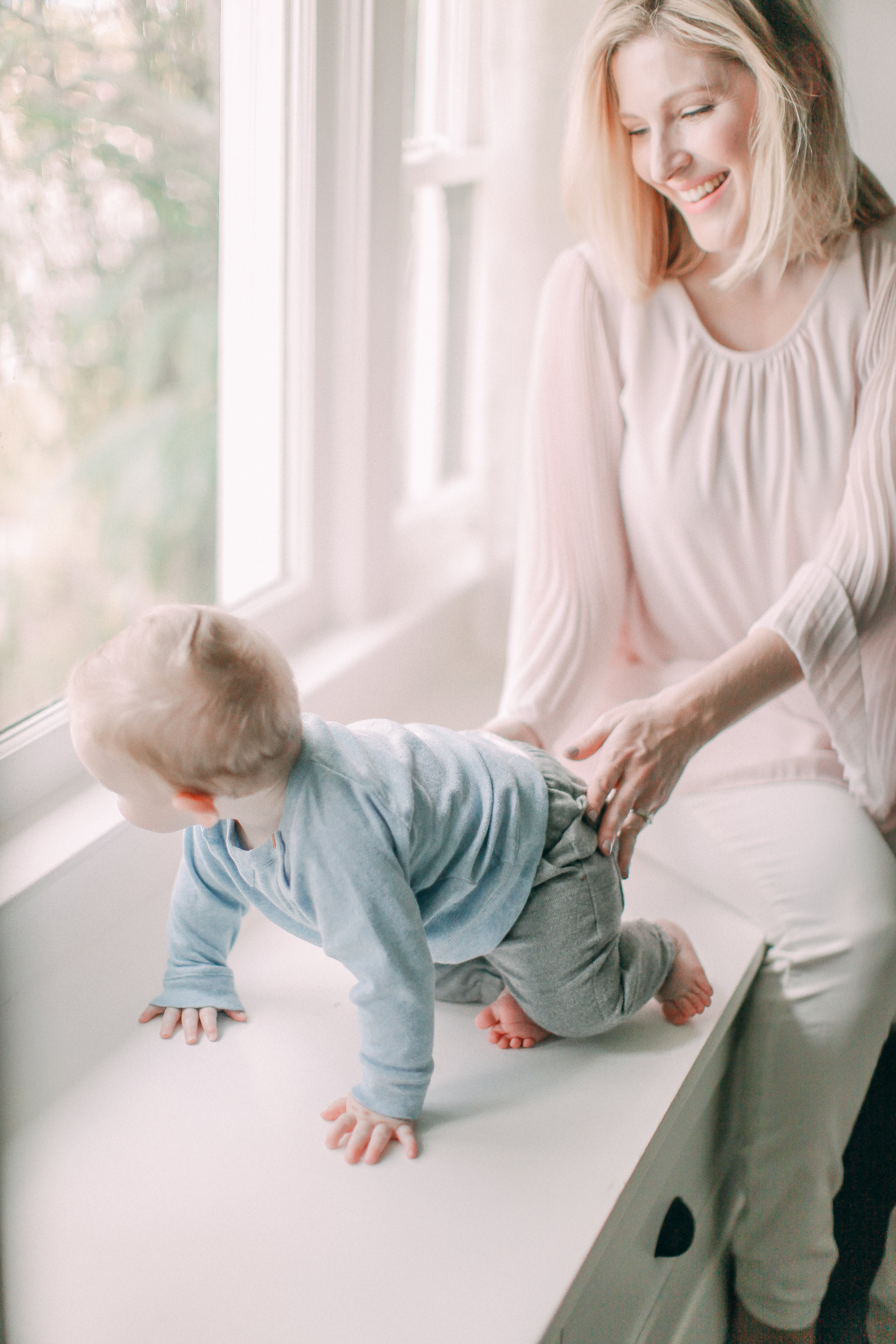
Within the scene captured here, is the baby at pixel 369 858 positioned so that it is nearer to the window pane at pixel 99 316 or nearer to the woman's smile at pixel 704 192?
the window pane at pixel 99 316

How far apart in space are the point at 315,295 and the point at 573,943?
72cm

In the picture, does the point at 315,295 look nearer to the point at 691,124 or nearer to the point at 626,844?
the point at 691,124

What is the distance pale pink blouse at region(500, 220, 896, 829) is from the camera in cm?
93

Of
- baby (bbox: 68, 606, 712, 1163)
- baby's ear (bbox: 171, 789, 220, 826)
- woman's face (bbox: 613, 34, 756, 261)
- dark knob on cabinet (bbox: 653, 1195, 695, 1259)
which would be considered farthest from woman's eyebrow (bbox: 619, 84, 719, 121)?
dark knob on cabinet (bbox: 653, 1195, 695, 1259)

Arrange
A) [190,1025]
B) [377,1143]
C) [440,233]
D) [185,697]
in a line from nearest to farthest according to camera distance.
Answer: [185,697] → [377,1143] → [190,1025] → [440,233]

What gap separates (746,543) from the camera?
1.00m

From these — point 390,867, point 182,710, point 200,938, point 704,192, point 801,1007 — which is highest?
point 704,192

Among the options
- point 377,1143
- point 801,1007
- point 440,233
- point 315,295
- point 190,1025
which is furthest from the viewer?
point 440,233

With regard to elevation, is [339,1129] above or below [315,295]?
below

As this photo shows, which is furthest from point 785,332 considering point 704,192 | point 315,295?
point 315,295

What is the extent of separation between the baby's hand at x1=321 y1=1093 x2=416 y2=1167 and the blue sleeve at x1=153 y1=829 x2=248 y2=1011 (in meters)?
0.14

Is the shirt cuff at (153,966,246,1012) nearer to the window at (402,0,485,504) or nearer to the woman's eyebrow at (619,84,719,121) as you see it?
the woman's eyebrow at (619,84,719,121)

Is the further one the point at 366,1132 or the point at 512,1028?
the point at 512,1028

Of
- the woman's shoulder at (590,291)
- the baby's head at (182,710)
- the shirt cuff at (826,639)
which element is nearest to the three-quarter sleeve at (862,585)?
the shirt cuff at (826,639)
